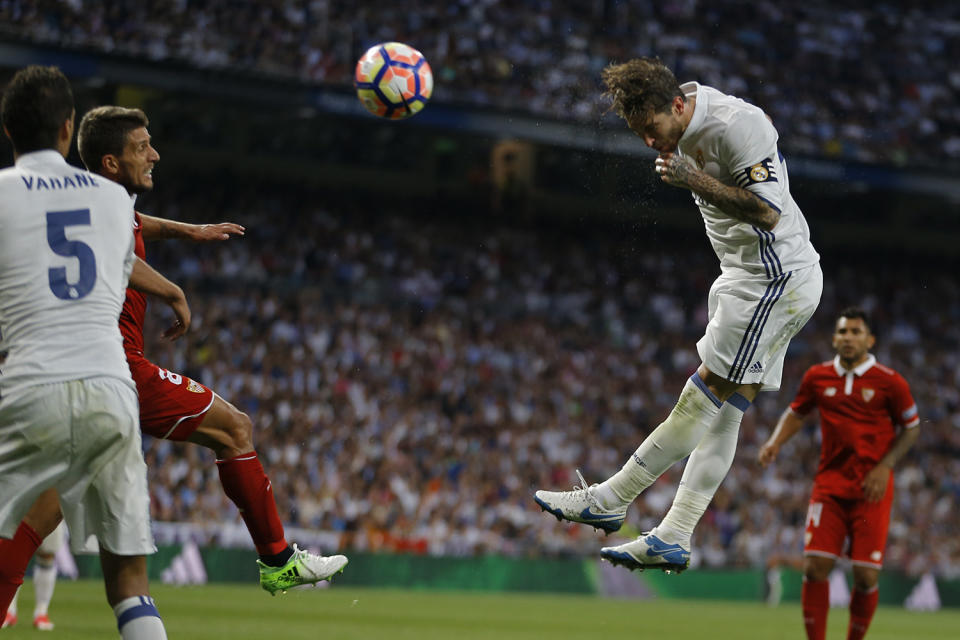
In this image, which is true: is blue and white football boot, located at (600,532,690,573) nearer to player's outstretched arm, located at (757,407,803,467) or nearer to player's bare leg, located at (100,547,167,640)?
player's bare leg, located at (100,547,167,640)

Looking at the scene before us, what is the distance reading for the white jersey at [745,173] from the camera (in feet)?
21.4

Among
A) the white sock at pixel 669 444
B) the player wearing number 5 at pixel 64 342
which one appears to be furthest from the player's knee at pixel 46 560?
the player wearing number 5 at pixel 64 342

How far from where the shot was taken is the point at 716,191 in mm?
6375

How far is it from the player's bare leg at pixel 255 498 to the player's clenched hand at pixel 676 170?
2.47 meters

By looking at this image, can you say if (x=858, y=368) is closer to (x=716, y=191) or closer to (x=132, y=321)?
(x=716, y=191)

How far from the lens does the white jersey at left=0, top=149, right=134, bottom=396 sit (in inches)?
185

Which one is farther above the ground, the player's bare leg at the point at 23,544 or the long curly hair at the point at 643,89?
the long curly hair at the point at 643,89

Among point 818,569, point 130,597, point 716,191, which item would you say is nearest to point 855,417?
point 818,569

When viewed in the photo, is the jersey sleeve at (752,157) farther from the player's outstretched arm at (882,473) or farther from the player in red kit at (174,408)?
the player's outstretched arm at (882,473)

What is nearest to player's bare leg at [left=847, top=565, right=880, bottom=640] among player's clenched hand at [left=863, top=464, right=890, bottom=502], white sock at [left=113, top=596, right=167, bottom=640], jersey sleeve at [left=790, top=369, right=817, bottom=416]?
player's clenched hand at [left=863, top=464, right=890, bottom=502]

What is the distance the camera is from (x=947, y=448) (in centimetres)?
2447

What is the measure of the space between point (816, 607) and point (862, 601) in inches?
17.1

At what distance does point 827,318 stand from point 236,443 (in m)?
21.9

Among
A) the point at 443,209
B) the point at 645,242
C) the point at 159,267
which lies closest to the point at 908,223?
the point at 645,242
